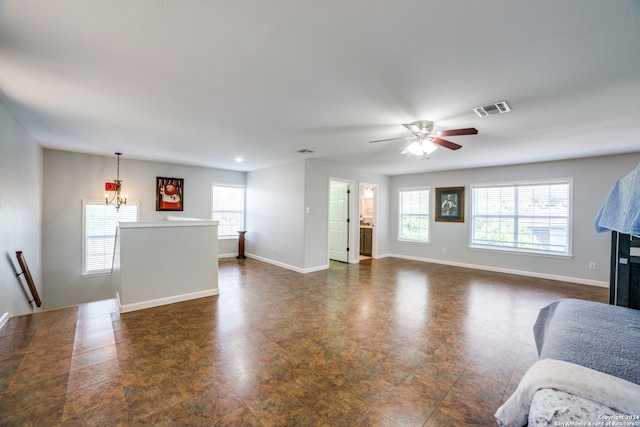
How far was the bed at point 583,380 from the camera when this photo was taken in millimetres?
914

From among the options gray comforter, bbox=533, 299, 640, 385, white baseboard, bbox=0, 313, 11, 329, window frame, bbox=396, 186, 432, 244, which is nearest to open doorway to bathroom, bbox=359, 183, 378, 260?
window frame, bbox=396, 186, 432, 244

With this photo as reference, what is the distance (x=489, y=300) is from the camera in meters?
4.12

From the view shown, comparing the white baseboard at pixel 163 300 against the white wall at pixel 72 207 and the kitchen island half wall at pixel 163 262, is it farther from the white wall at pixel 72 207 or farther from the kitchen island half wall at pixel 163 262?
the white wall at pixel 72 207

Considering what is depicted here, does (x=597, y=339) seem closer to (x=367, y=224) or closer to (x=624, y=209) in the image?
(x=624, y=209)

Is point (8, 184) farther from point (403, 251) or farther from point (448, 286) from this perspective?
point (403, 251)

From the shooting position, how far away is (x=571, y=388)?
1005 mm

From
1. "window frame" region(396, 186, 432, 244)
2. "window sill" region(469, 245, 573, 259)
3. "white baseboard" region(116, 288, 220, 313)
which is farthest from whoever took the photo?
"window frame" region(396, 186, 432, 244)

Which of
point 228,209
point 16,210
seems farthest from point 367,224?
point 16,210

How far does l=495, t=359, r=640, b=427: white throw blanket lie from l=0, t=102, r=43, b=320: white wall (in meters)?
4.51

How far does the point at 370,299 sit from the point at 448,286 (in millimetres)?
1737

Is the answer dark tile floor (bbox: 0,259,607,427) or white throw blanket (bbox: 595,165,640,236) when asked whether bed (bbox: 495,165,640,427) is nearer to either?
white throw blanket (bbox: 595,165,640,236)

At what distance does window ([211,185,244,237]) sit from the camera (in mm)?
7348

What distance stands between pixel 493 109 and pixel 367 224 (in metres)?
5.36

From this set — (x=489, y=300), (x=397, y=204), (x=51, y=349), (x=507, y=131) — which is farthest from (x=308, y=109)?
(x=397, y=204)
